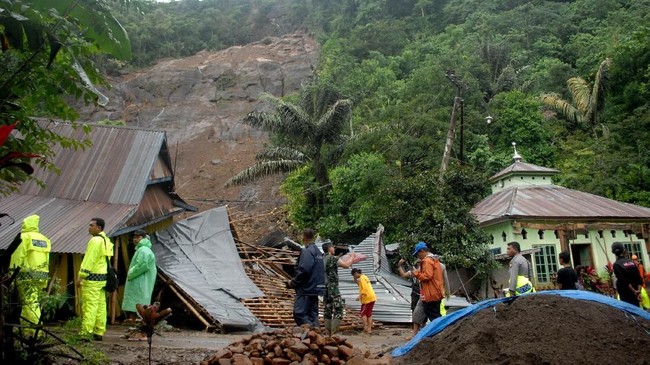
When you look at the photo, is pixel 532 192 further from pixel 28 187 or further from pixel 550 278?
pixel 28 187

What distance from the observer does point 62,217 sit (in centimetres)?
1107

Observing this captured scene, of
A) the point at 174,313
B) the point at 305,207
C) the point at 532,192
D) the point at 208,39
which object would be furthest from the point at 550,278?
the point at 208,39

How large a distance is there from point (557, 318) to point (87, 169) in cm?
1061

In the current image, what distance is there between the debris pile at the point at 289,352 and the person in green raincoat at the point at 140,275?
395 centimetres

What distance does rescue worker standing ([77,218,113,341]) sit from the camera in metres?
7.37

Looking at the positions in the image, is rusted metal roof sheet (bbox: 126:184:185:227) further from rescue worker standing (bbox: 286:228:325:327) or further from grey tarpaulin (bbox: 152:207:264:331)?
rescue worker standing (bbox: 286:228:325:327)

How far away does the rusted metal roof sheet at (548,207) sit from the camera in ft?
63.2

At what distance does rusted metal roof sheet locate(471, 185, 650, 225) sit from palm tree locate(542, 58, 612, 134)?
1209 cm

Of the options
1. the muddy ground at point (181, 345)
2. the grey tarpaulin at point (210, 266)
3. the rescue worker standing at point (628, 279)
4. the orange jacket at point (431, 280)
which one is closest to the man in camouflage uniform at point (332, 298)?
the muddy ground at point (181, 345)

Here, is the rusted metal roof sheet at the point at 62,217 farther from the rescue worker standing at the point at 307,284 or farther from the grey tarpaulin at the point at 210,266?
the rescue worker standing at the point at 307,284

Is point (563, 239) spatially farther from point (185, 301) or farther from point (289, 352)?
point (289, 352)

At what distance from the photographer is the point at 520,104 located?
98.4ft

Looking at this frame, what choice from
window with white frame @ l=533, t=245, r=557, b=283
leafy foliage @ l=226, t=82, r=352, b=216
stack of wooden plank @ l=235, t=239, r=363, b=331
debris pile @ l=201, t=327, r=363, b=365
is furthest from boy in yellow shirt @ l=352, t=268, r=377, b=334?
leafy foliage @ l=226, t=82, r=352, b=216

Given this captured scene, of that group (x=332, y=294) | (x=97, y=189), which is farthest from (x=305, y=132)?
(x=332, y=294)
